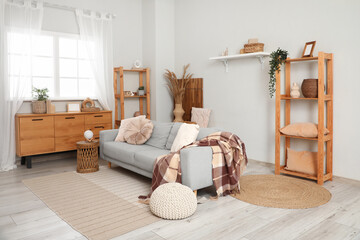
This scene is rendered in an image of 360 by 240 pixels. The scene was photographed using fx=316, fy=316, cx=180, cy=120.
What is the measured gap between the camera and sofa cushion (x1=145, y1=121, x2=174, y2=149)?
4268mm

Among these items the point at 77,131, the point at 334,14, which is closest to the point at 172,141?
the point at 77,131

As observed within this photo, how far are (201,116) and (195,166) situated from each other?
8.39ft

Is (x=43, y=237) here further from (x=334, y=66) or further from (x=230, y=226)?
(x=334, y=66)

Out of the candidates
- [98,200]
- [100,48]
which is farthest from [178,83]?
[98,200]

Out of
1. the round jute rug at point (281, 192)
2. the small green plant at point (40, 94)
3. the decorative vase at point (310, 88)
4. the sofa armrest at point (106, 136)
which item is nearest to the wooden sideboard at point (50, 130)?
the small green plant at point (40, 94)

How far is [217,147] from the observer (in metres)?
3.45

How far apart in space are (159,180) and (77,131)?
2402 millimetres

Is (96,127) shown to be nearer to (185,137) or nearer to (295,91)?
(185,137)

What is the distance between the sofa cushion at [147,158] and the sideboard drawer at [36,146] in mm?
1793

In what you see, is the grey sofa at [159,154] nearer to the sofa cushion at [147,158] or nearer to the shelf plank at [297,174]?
the sofa cushion at [147,158]

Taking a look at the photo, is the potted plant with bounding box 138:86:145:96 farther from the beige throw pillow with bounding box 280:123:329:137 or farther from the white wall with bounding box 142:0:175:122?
the beige throw pillow with bounding box 280:123:329:137

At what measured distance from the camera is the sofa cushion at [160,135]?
4.27 meters

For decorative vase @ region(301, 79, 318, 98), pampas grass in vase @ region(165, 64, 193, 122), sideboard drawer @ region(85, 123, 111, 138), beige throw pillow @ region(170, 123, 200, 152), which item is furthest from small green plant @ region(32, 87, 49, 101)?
decorative vase @ region(301, 79, 318, 98)

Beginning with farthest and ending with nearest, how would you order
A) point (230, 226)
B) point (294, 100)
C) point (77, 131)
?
point (77, 131), point (294, 100), point (230, 226)
